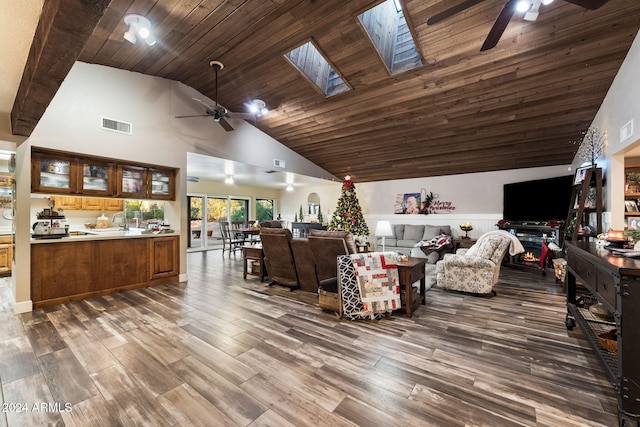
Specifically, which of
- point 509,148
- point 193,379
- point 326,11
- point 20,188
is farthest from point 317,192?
point 193,379

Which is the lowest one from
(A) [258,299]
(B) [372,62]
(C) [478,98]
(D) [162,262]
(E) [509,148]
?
(A) [258,299]

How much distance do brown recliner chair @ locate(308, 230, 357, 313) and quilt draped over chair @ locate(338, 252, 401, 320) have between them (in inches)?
6.2

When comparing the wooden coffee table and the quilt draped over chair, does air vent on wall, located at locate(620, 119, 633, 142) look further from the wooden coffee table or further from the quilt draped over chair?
the quilt draped over chair

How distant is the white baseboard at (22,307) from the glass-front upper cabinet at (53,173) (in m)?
1.45

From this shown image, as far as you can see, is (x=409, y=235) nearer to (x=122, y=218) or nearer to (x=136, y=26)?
(x=136, y=26)

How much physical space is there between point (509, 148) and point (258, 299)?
229 inches

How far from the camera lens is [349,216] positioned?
714 centimetres

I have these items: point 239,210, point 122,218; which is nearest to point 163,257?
point 122,218

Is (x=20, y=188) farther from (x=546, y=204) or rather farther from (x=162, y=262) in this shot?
(x=546, y=204)

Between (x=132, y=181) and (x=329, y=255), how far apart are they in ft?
11.7

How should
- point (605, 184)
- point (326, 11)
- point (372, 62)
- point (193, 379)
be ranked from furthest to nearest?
point (372, 62) < point (605, 184) < point (326, 11) < point (193, 379)

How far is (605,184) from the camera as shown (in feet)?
12.4

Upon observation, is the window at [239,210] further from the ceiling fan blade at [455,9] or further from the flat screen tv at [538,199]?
the ceiling fan blade at [455,9]

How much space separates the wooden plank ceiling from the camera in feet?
10.3
